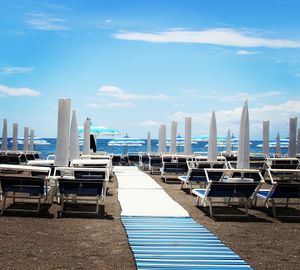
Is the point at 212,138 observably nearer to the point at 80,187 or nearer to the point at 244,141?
the point at 244,141

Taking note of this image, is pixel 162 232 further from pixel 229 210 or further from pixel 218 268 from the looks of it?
pixel 229 210

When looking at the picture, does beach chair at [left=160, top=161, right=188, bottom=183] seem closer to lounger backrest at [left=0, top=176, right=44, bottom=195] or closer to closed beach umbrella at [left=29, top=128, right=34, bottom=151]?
lounger backrest at [left=0, top=176, right=44, bottom=195]

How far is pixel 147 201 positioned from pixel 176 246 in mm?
4078

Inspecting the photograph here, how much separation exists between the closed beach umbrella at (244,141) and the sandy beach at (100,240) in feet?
4.62

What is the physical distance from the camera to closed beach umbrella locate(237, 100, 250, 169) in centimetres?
1023

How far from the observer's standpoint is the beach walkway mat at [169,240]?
17.4 ft

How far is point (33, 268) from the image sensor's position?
4.97 meters

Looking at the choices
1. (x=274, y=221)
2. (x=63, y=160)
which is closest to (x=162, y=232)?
(x=274, y=221)

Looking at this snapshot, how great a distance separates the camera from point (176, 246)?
610 centimetres

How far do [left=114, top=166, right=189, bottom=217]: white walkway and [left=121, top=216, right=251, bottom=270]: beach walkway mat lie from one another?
64 cm

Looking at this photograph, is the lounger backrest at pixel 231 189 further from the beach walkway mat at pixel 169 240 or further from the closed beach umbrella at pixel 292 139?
the closed beach umbrella at pixel 292 139

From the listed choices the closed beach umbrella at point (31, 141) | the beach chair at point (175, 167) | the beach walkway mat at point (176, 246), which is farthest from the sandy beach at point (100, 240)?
the closed beach umbrella at point (31, 141)

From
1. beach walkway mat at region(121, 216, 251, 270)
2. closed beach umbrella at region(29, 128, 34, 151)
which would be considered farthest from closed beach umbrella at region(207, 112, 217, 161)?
closed beach umbrella at region(29, 128, 34, 151)

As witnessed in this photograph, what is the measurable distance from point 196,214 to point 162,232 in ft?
6.18
